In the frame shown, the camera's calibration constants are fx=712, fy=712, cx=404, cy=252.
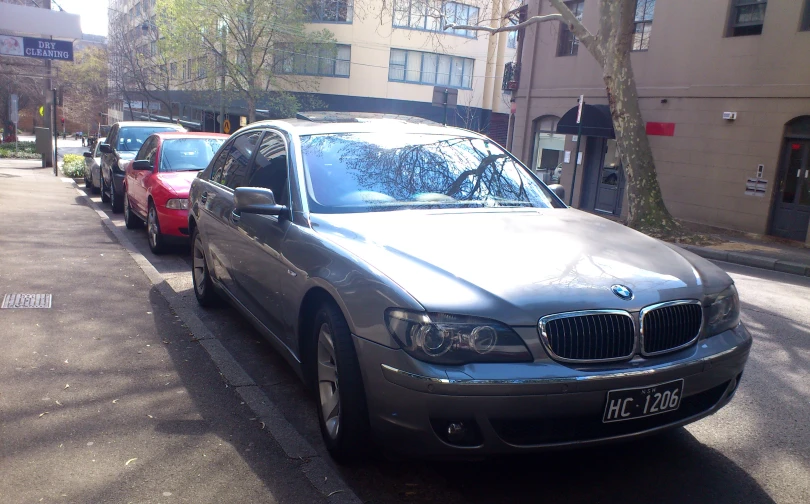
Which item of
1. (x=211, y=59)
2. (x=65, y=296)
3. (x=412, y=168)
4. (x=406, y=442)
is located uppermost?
(x=211, y=59)

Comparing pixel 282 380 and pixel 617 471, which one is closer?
pixel 617 471

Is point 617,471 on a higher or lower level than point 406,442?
lower

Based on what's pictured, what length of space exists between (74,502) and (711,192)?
57.6ft

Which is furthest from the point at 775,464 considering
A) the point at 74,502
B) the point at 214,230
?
the point at 214,230

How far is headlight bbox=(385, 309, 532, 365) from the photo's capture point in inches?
114

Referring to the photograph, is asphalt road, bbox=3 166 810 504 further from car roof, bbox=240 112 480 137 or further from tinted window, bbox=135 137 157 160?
tinted window, bbox=135 137 157 160

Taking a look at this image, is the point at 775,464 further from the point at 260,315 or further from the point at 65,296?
the point at 65,296

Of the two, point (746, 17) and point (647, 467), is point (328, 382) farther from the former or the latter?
point (746, 17)

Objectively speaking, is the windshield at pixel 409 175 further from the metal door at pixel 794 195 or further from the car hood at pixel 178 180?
the metal door at pixel 794 195

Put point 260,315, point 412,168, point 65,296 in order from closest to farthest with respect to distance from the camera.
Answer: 1. point 412,168
2. point 260,315
3. point 65,296

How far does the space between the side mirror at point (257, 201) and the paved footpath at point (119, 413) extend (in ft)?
3.93

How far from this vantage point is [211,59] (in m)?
37.4

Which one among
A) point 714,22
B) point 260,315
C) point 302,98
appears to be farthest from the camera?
point 302,98

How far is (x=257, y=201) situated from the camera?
4.21 m
